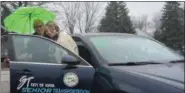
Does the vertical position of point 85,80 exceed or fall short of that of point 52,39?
it falls short

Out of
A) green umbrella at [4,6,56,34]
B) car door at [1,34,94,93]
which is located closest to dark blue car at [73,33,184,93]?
car door at [1,34,94,93]

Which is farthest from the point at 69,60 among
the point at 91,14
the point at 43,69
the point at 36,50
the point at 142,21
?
the point at 142,21

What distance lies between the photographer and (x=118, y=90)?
15.2 ft

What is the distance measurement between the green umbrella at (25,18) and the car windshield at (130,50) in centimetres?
117

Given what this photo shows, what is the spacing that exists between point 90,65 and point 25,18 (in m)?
1.75

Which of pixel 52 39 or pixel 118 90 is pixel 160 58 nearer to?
pixel 118 90

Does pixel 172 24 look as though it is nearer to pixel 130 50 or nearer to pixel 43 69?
pixel 130 50

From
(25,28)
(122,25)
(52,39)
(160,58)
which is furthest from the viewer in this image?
(122,25)

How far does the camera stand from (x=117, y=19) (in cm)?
5459

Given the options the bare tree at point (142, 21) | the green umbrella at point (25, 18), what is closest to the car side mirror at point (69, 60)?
the green umbrella at point (25, 18)

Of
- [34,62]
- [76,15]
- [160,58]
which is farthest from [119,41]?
[76,15]

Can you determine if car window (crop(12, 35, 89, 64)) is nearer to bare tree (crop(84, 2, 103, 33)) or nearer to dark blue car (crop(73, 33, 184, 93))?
dark blue car (crop(73, 33, 184, 93))

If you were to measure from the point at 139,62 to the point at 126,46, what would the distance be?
1.45 ft

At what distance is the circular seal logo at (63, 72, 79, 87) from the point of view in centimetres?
504
